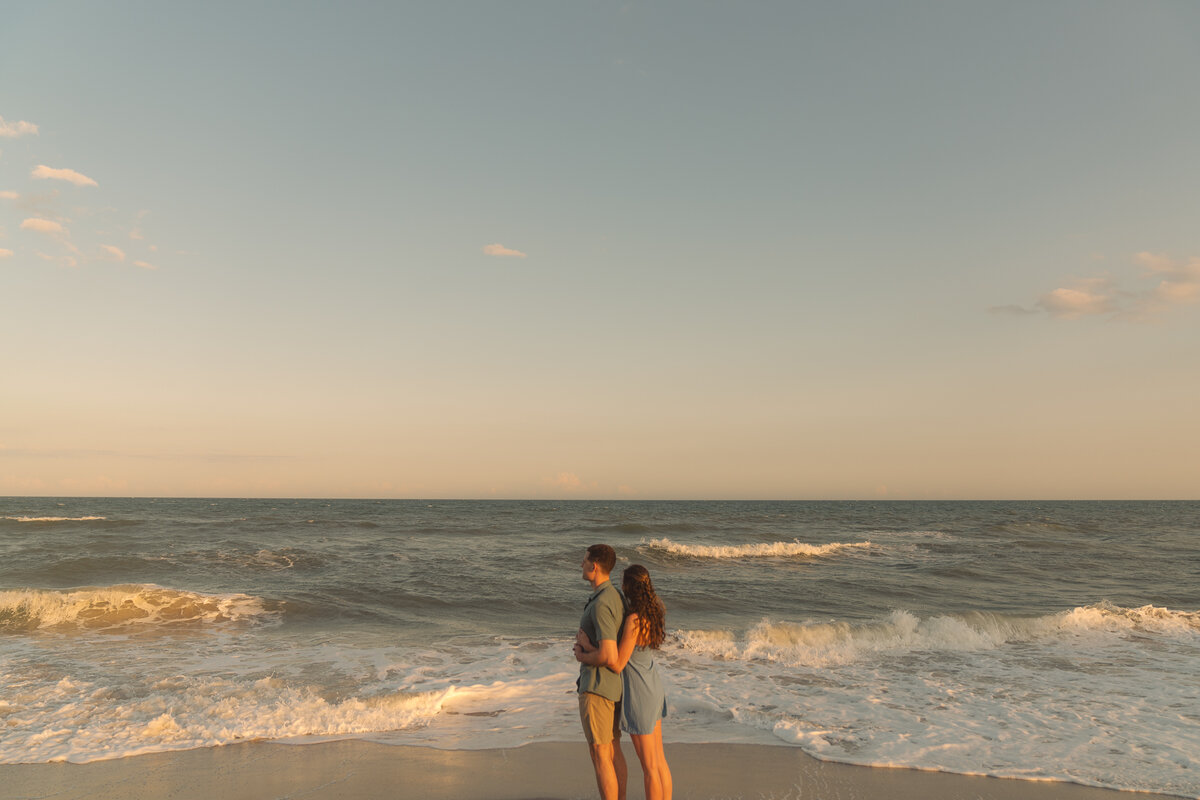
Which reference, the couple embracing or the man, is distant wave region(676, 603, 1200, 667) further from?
the man

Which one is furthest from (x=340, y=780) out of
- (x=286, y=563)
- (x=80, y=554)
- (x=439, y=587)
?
(x=80, y=554)

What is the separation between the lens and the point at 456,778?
6.09 meters

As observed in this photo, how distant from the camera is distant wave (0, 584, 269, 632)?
531 inches

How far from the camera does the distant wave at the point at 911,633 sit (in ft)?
37.1

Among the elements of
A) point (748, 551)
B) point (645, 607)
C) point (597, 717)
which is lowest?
point (748, 551)

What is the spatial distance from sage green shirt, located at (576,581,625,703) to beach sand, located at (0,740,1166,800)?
68.4 inches

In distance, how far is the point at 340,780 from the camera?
6020mm

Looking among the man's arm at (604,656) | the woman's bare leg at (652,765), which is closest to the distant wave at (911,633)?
the woman's bare leg at (652,765)

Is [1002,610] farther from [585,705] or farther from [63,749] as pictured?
[63,749]

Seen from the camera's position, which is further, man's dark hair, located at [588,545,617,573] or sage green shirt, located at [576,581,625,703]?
man's dark hair, located at [588,545,617,573]

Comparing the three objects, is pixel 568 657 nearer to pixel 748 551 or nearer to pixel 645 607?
pixel 645 607

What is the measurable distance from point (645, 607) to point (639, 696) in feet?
2.22

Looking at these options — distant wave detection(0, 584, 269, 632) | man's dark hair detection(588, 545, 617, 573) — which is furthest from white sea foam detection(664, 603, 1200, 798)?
distant wave detection(0, 584, 269, 632)

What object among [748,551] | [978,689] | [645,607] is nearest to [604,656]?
[645,607]
